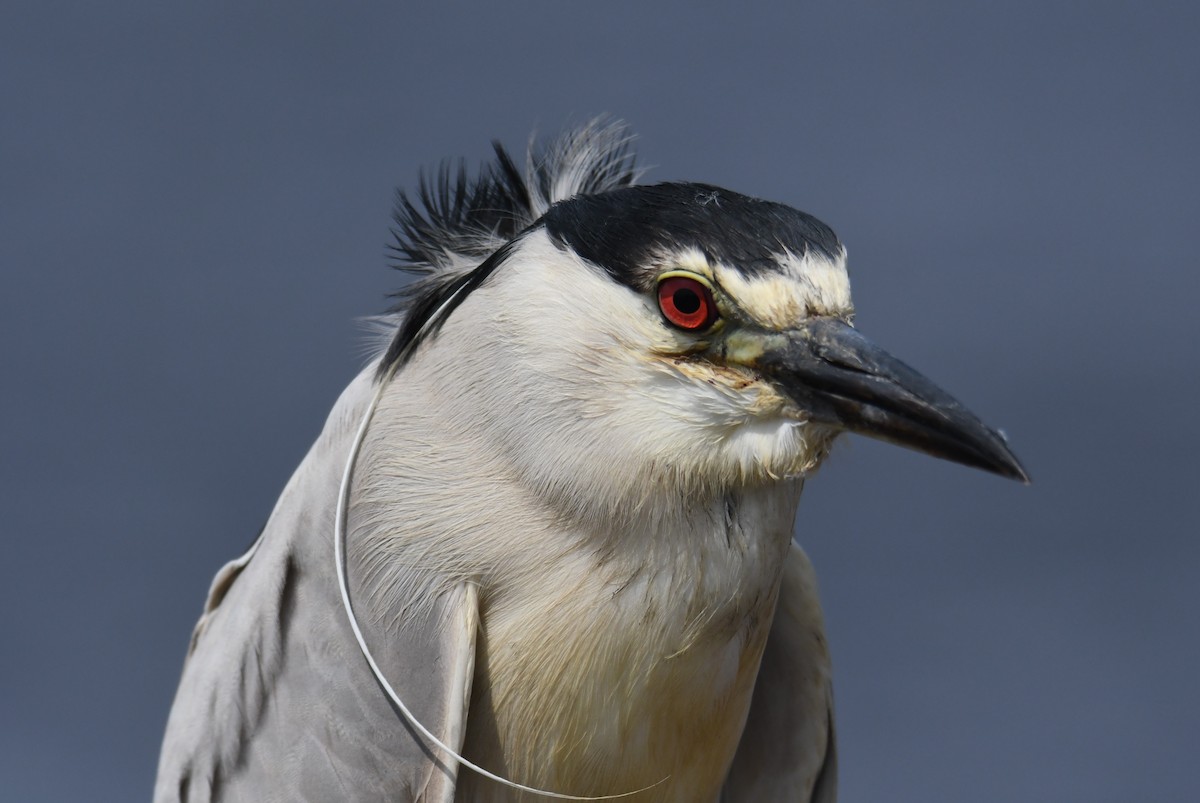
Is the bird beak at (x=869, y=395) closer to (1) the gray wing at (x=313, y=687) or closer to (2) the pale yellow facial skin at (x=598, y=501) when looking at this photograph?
(2) the pale yellow facial skin at (x=598, y=501)

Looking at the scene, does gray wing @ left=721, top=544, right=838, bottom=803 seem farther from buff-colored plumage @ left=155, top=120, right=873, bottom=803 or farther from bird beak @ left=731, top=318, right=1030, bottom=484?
bird beak @ left=731, top=318, right=1030, bottom=484

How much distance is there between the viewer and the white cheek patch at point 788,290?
1.45 meters

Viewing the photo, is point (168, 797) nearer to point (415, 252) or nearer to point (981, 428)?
point (415, 252)

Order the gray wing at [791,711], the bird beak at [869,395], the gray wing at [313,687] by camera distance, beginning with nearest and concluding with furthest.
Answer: the bird beak at [869,395], the gray wing at [313,687], the gray wing at [791,711]

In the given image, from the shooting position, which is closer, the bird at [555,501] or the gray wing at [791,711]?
the bird at [555,501]

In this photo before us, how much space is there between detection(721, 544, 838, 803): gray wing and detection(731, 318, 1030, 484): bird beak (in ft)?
1.93

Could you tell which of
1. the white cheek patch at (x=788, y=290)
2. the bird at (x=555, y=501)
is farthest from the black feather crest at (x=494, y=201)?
the white cheek patch at (x=788, y=290)

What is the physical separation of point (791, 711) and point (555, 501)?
0.65 meters

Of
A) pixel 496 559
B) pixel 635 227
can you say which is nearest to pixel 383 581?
pixel 496 559

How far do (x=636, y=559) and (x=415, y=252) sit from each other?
1.95 ft

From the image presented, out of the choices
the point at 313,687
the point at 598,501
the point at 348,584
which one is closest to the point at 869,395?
the point at 598,501

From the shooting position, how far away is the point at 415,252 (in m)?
1.95

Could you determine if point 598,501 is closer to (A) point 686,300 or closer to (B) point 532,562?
(B) point 532,562

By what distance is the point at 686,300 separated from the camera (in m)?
1.47
